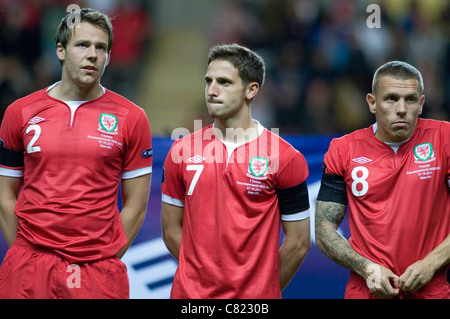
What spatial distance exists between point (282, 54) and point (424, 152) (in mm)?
4894

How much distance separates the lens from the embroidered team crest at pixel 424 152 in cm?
418

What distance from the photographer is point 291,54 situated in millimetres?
8883

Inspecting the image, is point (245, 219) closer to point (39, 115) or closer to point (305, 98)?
point (39, 115)

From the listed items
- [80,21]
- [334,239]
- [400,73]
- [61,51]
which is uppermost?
[80,21]

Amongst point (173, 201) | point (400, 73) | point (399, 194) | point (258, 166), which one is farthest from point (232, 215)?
point (400, 73)

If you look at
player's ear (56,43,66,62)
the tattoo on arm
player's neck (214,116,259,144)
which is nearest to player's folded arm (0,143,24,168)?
player's ear (56,43,66,62)

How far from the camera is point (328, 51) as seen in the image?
888 cm

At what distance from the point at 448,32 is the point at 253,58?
5790 millimetres

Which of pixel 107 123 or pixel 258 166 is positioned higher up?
pixel 107 123

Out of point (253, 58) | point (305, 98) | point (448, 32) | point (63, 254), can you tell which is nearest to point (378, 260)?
point (253, 58)

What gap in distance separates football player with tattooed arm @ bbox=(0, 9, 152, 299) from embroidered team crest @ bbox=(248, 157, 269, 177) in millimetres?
687

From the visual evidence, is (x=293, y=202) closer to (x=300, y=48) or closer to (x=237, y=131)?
(x=237, y=131)

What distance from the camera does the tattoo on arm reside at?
4090 mm

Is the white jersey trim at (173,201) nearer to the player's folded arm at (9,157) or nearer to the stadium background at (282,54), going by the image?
the player's folded arm at (9,157)
